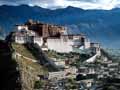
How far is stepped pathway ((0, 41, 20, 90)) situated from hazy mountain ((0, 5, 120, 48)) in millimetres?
87065

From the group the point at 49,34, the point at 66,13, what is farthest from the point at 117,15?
the point at 49,34

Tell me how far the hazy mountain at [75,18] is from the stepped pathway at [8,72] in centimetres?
8706

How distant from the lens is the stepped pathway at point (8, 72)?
3600cm

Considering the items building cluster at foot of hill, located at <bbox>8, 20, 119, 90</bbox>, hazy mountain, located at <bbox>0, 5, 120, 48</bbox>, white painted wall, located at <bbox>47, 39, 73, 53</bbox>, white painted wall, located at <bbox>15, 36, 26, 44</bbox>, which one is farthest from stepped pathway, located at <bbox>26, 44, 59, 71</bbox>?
hazy mountain, located at <bbox>0, 5, 120, 48</bbox>

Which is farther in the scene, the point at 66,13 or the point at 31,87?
the point at 66,13

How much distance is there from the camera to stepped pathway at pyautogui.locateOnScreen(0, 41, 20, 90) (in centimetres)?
3600

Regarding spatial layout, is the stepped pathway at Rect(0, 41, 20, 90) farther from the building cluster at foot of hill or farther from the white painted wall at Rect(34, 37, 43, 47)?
the white painted wall at Rect(34, 37, 43, 47)

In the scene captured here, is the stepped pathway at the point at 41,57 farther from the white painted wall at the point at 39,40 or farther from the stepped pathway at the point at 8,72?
the stepped pathway at the point at 8,72

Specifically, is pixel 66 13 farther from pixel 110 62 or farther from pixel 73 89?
pixel 73 89

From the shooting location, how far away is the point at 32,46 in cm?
4500

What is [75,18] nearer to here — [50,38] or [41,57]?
[50,38]

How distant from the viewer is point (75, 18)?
164 metres

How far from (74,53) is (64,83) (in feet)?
34.6

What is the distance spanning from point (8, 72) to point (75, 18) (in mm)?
126859
